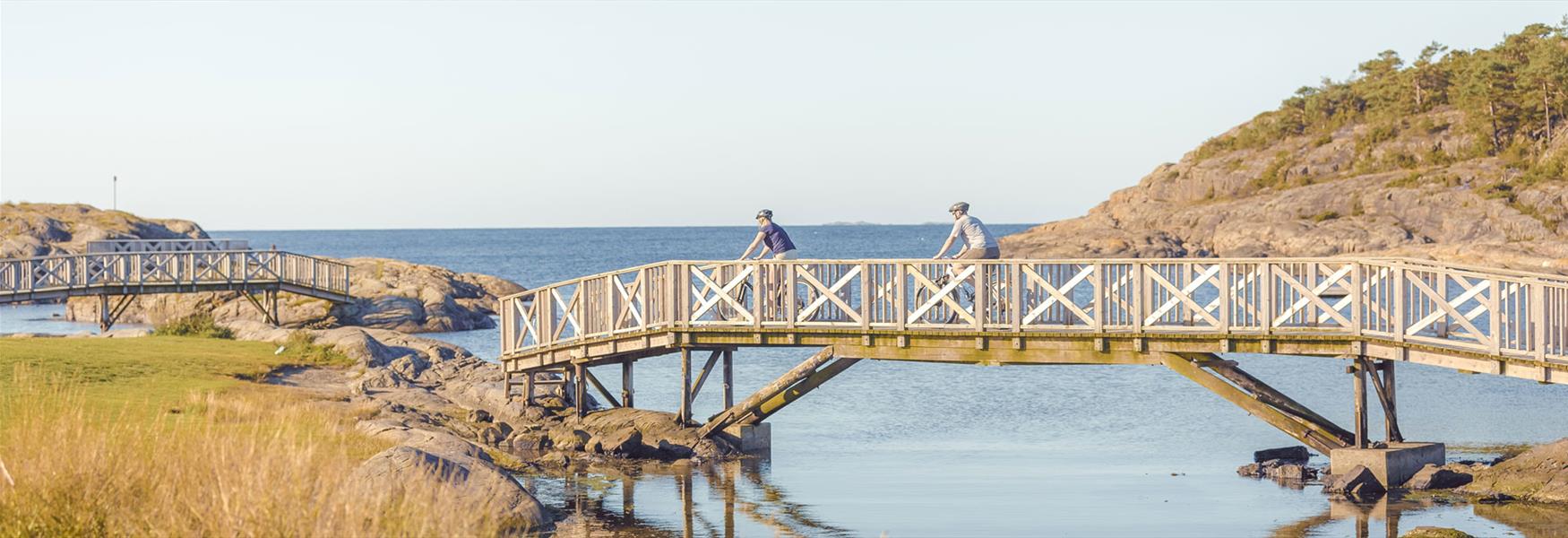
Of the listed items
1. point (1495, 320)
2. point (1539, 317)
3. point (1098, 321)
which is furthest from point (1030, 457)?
point (1539, 317)

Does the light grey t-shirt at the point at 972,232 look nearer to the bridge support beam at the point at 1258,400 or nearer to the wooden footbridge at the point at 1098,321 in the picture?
the wooden footbridge at the point at 1098,321

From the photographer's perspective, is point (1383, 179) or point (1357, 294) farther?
point (1383, 179)

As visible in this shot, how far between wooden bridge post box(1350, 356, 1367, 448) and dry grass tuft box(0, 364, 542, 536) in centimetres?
1328

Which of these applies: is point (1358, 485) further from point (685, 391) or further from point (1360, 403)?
point (685, 391)

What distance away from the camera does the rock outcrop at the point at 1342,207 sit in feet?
249

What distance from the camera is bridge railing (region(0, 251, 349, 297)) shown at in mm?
42312

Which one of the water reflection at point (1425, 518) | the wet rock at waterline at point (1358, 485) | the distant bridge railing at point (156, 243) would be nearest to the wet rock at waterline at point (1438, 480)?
the wet rock at waterline at point (1358, 485)

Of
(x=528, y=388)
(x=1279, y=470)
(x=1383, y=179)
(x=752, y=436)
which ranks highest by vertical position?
(x=1383, y=179)

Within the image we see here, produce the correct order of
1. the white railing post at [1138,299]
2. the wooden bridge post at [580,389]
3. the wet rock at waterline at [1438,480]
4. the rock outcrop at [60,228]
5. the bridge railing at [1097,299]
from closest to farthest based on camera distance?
the bridge railing at [1097,299], the wet rock at waterline at [1438,480], the white railing post at [1138,299], the wooden bridge post at [580,389], the rock outcrop at [60,228]

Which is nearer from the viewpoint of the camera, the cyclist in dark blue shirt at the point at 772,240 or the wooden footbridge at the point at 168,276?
the cyclist in dark blue shirt at the point at 772,240

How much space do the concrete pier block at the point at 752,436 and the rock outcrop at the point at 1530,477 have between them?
33.6 feet

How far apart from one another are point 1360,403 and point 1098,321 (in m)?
3.51

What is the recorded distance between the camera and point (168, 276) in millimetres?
45094

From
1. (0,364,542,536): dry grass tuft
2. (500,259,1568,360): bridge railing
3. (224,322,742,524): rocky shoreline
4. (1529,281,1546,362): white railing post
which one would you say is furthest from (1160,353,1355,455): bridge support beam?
(0,364,542,536): dry grass tuft
